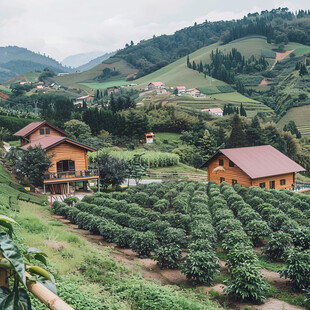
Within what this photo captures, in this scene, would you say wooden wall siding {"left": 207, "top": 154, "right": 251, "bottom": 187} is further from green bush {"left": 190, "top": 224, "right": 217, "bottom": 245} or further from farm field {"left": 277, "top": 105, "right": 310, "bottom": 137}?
farm field {"left": 277, "top": 105, "right": 310, "bottom": 137}

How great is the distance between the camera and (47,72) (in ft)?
575

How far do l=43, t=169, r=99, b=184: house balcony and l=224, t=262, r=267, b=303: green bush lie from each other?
19555 millimetres

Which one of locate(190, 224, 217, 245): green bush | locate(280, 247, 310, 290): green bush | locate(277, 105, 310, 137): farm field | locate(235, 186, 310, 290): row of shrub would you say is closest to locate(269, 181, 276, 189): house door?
locate(235, 186, 310, 290): row of shrub

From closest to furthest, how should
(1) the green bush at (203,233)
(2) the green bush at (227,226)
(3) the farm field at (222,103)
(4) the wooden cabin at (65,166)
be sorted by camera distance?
(1) the green bush at (203,233), (2) the green bush at (227,226), (4) the wooden cabin at (65,166), (3) the farm field at (222,103)

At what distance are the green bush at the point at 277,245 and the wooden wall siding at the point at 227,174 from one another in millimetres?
19333

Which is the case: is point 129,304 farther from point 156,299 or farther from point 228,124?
point 228,124

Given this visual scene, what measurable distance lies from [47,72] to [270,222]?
580ft

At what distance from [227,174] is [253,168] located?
309 centimetres

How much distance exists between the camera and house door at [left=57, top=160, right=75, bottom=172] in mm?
28516

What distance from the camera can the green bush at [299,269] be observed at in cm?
964

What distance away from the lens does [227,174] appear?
114 ft

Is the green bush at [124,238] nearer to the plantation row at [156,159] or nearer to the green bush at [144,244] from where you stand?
the green bush at [144,244]

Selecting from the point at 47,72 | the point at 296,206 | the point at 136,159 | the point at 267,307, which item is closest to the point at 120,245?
the point at 267,307

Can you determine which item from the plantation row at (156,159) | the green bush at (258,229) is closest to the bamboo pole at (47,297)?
the green bush at (258,229)
